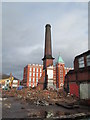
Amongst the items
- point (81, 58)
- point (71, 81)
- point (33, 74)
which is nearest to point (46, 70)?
point (71, 81)

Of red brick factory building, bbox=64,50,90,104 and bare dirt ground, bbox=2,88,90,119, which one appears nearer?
bare dirt ground, bbox=2,88,90,119

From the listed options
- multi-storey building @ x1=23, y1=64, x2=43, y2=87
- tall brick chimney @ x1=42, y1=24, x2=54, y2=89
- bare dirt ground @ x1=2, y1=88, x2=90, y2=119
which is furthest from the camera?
multi-storey building @ x1=23, y1=64, x2=43, y2=87

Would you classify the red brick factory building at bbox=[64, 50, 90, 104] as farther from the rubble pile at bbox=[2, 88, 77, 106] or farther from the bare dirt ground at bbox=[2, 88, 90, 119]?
the bare dirt ground at bbox=[2, 88, 90, 119]

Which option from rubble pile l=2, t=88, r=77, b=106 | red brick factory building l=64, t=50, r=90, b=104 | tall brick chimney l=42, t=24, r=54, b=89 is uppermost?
tall brick chimney l=42, t=24, r=54, b=89

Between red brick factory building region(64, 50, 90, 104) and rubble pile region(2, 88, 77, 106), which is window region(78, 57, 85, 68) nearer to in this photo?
red brick factory building region(64, 50, 90, 104)

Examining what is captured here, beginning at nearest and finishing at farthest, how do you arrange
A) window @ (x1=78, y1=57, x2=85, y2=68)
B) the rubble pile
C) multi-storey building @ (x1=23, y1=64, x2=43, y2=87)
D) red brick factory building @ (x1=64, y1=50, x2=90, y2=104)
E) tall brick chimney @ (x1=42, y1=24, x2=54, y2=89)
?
the rubble pile < red brick factory building @ (x1=64, y1=50, x2=90, y2=104) < window @ (x1=78, y1=57, x2=85, y2=68) < tall brick chimney @ (x1=42, y1=24, x2=54, y2=89) < multi-storey building @ (x1=23, y1=64, x2=43, y2=87)

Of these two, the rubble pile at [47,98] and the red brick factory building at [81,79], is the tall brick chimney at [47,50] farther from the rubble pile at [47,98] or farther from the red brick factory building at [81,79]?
the rubble pile at [47,98]

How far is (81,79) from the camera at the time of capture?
48.9 ft

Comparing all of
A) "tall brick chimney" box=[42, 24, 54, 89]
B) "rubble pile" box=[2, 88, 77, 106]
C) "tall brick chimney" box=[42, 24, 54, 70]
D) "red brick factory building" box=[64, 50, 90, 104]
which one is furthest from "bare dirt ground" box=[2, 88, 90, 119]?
"tall brick chimney" box=[42, 24, 54, 70]

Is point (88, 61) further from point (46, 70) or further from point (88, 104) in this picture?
point (46, 70)

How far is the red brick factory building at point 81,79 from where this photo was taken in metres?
13.7

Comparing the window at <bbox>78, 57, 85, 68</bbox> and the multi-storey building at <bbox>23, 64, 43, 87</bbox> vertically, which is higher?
the window at <bbox>78, 57, 85, 68</bbox>

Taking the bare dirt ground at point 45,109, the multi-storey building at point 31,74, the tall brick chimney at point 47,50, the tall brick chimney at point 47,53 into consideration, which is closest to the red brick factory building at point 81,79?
the bare dirt ground at point 45,109

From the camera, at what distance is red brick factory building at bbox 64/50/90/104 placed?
13683 millimetres
